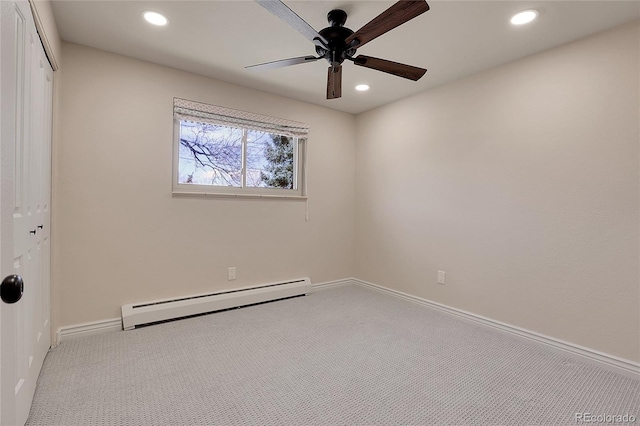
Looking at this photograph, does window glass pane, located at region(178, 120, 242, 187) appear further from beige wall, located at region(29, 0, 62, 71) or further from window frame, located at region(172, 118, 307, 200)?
beige wall, located at region(29, 0, 62, 71)

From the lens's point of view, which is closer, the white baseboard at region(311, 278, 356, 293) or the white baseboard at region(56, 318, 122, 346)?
the white baseboard at region(56, 318, 122, 346)

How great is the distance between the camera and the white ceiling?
6.22ft

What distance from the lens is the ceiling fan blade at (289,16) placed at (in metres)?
1.44

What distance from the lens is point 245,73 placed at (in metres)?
2.89

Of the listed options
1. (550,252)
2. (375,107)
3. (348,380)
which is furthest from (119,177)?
(550,252)

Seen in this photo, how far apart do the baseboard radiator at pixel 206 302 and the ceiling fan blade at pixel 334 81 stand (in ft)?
6.98

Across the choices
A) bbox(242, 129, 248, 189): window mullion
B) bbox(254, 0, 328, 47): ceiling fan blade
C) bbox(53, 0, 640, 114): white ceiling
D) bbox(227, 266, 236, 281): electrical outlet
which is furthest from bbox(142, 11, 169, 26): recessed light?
bbox(227, 266, 236, 281): electrical outlet

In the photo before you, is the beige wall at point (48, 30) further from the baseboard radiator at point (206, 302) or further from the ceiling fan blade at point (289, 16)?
the baseboard radiator at point (206, 302)

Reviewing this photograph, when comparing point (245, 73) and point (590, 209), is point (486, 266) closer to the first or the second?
point (590, 209)

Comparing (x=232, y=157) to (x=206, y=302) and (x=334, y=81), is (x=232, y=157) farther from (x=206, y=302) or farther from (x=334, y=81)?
(x=334, y=81)

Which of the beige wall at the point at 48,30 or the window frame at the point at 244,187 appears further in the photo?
the window frame at the point at 244,187

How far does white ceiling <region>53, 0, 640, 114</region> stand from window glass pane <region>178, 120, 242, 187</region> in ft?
1.77

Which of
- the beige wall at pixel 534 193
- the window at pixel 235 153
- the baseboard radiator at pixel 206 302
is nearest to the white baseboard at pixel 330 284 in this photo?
the baseboard radiator at pixel 206 302

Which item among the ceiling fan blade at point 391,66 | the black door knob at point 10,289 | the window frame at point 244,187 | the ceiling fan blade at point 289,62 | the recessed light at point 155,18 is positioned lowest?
the black door knob at point 10,289
